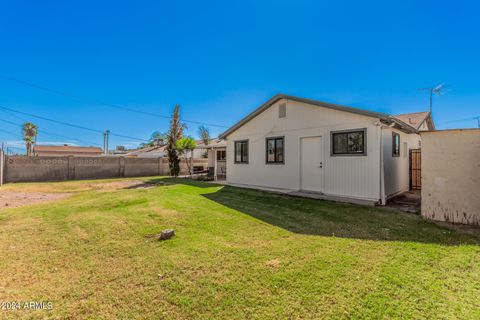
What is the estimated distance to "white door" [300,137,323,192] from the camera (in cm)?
875

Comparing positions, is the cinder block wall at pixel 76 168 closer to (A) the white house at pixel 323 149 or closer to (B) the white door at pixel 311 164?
(A) the white house at pixel 323 149

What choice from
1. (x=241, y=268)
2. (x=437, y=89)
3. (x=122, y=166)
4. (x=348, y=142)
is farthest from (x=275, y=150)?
(x=122, y=166)

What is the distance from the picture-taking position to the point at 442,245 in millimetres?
3814

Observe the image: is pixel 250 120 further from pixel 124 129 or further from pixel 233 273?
pixel 124 129

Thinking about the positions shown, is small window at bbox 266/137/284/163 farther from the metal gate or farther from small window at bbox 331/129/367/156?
the metal gate

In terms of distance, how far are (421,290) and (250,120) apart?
9706mm

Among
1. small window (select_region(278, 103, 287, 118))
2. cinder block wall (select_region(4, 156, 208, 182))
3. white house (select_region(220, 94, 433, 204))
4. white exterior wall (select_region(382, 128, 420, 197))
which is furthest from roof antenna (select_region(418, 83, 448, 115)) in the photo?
cinder block wall (select_region(4, 156, 208, 182))

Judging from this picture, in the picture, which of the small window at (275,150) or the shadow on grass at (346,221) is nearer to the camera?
the shadow on grass at (346,221)

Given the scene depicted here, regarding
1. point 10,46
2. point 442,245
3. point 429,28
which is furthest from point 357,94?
point 10,46

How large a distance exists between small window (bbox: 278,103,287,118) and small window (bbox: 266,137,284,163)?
1.04m

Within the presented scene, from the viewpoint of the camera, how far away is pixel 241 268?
303 centimetres

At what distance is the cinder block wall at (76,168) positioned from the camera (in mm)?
14430

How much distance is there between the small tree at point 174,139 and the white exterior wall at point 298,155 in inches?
263

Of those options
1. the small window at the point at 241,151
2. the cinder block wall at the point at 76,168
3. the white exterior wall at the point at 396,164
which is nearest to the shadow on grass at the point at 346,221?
the white exterior wall at the point at 396,164
